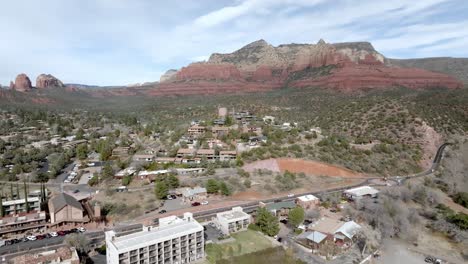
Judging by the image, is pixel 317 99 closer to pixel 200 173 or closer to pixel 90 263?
pixel 200 173

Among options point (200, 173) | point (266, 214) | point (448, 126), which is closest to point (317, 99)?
point (448, 126)

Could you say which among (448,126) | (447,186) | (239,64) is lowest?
(447,186)

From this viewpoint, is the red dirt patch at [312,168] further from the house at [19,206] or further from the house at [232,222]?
the house at [19,206]

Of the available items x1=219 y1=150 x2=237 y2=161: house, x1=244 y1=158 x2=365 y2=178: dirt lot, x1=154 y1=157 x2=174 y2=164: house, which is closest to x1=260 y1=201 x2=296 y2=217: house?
x1=244 y1=158 x2=365 y2=178: dirt lot

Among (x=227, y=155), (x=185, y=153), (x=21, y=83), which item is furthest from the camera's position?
(x=21, y=83)

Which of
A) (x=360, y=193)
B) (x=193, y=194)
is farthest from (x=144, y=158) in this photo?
(x=360, y=193)

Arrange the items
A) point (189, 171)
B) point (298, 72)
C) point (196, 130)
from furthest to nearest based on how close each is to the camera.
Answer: point (298, 72), point (196, 130), point (189, 171)

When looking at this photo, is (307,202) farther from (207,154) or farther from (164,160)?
(164,160)
